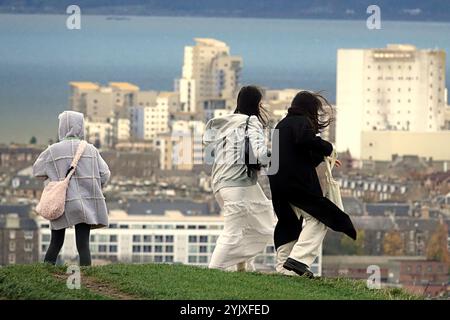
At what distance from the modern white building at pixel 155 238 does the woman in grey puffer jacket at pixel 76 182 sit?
5212cm

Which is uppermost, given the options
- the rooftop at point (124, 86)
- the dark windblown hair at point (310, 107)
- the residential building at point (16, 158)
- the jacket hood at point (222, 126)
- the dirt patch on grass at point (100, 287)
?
the rooftop at point (124, 86)

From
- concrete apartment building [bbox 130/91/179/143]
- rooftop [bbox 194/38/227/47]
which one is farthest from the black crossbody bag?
rooftop [bbox 194/38/227/47]

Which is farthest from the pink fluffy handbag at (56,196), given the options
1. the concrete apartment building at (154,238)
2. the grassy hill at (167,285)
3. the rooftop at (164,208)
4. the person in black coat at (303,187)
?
the rooftop at (164,208)

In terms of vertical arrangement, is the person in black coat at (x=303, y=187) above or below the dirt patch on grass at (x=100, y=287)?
above

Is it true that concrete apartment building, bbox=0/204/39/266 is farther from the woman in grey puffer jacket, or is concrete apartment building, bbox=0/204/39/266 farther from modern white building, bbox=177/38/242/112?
the woman in grey puffer jacket

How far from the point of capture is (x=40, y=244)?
202 ft

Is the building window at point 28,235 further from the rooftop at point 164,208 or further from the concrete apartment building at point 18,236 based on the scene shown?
the rooftop at point 164,208

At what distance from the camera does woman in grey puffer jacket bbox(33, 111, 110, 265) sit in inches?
396

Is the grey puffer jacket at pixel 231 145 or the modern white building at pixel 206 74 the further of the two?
the modern white building at pixel 206 74

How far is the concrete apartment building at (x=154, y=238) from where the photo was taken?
65544mm

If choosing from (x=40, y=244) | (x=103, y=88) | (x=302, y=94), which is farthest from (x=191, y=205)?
(x=302, y=94)

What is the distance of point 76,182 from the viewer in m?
10.1

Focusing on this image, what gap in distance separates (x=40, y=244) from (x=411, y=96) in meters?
46.5
